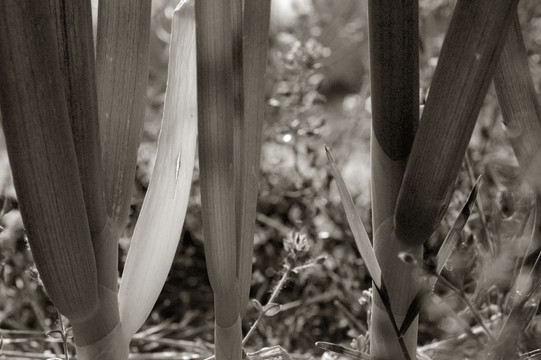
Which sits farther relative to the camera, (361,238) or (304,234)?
(304,234)

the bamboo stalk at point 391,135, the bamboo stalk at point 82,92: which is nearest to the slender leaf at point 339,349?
the bamboo stalk at point 391,135

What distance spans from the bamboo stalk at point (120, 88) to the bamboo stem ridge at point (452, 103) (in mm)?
160

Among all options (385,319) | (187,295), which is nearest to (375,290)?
(385,319)

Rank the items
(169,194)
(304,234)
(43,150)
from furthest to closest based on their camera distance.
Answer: (304,234), (169,194), (43,150)

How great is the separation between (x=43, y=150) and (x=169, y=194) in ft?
0.37

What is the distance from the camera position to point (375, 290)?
1.40 ft

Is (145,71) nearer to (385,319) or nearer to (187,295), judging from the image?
(385,319)

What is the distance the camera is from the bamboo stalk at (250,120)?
0.40m

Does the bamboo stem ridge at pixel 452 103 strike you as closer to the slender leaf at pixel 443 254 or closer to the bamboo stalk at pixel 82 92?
the slender leaf at pixel 443 254

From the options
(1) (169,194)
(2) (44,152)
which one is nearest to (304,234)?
Result: (1) (169,194)

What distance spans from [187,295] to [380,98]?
551 mm

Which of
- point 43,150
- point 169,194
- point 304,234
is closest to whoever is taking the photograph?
point 43,150

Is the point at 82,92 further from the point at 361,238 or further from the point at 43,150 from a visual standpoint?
the point at 361,238

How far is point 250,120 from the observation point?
1.34ft
